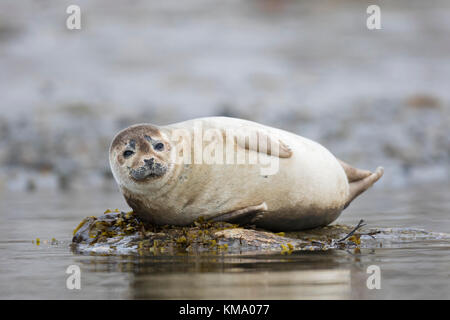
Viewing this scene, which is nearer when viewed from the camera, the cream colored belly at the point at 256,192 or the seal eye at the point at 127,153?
the seal eye at the point at 127,153

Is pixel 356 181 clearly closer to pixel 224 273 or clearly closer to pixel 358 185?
pixel 358 185

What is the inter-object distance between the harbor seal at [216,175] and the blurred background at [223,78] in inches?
412

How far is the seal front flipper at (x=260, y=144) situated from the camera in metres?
7.29

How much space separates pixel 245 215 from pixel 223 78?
19.7m

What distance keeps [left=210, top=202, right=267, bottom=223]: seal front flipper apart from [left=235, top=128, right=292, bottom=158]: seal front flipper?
455 mm

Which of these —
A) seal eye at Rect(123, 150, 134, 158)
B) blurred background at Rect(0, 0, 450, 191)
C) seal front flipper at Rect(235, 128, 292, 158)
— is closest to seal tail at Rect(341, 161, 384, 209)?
seal front flipper at Rect(235, 128, 292, 158)

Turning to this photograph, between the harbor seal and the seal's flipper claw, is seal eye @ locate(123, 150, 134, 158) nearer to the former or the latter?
the harbor seal

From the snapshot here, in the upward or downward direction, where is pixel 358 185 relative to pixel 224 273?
upward

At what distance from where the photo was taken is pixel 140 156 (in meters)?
6.88

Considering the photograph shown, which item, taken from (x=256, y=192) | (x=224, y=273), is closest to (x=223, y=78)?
(x=256, y=192)

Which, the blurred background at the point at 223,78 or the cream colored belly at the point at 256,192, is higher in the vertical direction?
the blurred background at the point at 223,78

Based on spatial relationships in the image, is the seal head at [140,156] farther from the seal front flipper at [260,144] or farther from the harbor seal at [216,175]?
the seal front flipper at [260,144]

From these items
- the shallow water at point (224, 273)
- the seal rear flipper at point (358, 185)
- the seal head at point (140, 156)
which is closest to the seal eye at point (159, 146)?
the seal head at point (140, 156)

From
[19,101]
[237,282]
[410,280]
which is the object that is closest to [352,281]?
[410,280]
